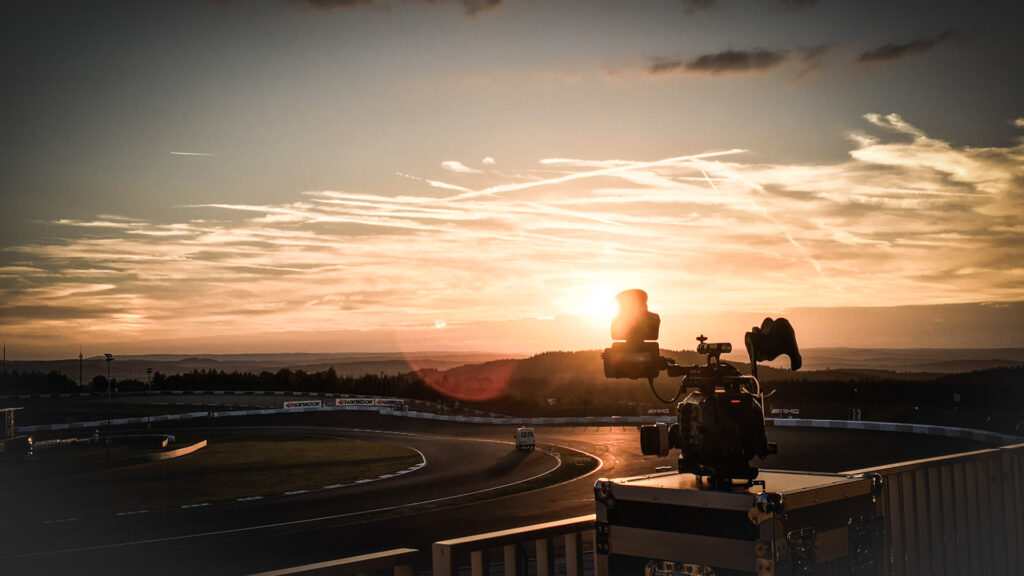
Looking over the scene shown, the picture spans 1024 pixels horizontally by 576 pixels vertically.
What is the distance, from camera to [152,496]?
35094 millimetres

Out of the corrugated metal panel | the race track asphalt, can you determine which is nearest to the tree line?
the race track asphalt

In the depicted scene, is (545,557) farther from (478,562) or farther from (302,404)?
(302,404)

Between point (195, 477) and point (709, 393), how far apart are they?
131 feet

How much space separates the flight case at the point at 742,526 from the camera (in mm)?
4422

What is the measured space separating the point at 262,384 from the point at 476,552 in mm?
120882

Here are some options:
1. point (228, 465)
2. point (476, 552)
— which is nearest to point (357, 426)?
point (228, 465)

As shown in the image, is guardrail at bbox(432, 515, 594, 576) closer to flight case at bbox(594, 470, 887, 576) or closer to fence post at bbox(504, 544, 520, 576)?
fence post at bbox(504, 544, 520, 576)

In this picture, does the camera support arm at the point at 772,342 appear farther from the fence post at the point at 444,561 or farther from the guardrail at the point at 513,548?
the fence post at the point at 444,561

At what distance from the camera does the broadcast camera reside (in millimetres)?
4754

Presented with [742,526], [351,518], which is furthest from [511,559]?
[351,518]

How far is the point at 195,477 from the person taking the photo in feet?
134

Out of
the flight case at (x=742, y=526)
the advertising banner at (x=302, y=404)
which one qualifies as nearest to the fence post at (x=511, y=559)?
the flight case at (x=742, y=526)

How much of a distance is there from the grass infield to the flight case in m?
30.8

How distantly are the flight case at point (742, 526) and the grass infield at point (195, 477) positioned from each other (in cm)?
3079
